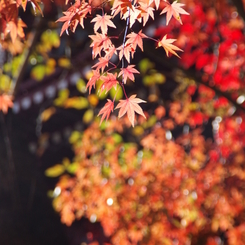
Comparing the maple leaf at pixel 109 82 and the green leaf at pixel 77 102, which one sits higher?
the maple leaf at pixel 109 82

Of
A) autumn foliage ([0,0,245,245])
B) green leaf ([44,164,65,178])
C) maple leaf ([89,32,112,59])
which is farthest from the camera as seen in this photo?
green leaf ([44,164,65,178])

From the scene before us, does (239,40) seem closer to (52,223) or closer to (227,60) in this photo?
(227,60)

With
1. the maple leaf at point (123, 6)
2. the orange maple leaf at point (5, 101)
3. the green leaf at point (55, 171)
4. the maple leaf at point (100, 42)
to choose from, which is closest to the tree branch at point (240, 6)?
the maple leaf at point (123, 6)

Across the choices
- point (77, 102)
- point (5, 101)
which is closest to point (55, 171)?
point (77, 102)

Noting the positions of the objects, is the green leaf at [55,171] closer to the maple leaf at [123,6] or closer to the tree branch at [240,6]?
the tree branch at [240,6]

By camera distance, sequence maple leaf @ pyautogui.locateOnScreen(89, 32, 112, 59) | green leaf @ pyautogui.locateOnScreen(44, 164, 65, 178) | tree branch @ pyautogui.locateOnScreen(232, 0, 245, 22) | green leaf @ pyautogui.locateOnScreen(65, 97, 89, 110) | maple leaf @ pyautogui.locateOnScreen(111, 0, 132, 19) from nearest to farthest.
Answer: maple leaf @ pyautogui.locateOnScreen(111, 0, 132, 19), maple leaf @ pyautogui.locateOnScreen(89, 32, 112, 59), tree branch @ pyautogui.locateOnScreen(232, 0, 245, 22), green leaf @ pyautogui.locateOnScreen(65, 97, 89, 110), green leaf @ pyautogui.locateOnScreen(44, 164, 65, 178)

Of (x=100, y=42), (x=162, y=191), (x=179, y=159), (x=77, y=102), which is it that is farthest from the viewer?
(x=77, y=102)

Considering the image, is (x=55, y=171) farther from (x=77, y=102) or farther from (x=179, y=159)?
(x=179, y=159)

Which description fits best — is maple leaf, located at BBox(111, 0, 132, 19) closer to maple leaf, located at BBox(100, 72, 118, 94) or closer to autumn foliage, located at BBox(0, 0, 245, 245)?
maple leaf, located at BBox(100, 72, 118, 94)

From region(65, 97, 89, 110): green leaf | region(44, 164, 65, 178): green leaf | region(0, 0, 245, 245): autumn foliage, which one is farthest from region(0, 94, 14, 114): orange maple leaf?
region(44, 164, 65, 178): green leaf

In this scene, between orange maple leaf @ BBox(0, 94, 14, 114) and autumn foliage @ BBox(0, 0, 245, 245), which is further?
autumn foliage @ BBox(0, 0, 245, 245)

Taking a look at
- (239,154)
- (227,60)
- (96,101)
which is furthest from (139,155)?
(227,60)

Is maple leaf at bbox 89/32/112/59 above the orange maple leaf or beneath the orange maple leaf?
above

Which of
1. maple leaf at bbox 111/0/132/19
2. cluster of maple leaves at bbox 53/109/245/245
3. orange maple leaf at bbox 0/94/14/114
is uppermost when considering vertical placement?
maple leaf at bbox 111/0/132/19
